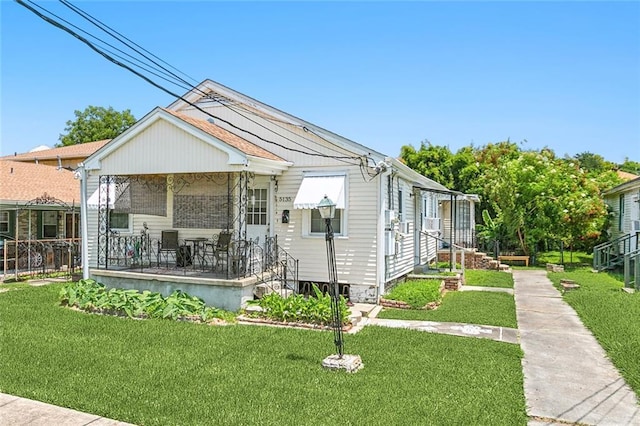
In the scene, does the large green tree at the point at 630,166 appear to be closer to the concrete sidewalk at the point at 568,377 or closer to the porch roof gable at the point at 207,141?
the concrete sidewalk at the point at 568,377

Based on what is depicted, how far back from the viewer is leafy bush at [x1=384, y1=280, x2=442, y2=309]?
11.7 metres

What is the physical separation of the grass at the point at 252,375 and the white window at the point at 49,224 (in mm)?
11547

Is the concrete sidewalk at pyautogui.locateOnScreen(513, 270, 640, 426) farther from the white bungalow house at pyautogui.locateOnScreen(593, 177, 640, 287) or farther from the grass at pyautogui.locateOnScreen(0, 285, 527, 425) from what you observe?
the white bungalow house at pyautogui.locateOnScreen(593, 177, 640, 287)

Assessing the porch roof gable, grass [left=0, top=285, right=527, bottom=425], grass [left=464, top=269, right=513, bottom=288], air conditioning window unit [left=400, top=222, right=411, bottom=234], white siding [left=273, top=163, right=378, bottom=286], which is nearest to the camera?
grass [left=0, top=285, right=527, bottom=425]

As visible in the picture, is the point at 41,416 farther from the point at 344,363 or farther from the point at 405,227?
the point at 405,227

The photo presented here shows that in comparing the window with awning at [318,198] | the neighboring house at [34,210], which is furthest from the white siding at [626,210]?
the neighboring house at [34,210]

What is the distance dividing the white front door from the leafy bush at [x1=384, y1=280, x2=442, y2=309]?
13.1ft

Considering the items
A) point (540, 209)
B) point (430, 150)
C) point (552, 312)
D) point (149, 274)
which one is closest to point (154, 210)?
point (149, 274)

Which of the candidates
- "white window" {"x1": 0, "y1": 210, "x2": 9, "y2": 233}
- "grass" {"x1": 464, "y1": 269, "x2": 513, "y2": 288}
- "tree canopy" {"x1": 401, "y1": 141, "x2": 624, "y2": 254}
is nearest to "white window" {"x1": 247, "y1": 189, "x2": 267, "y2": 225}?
"grass" {"x1": 464, "y1": 269, "x2": 513, "y2": 288}

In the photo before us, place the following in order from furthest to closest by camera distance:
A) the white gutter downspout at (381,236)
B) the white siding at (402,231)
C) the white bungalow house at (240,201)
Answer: the white siding at (402,231) < the white gutter downspout at (381,236) < the white bungalow house at (240,201)

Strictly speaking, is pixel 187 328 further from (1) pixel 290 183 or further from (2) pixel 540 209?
(2) pixel 540 209

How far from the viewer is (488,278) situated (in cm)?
1759

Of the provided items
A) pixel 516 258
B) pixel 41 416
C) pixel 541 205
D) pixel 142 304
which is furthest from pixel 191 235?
pixel 541 205

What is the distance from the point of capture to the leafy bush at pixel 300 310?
955 cm
